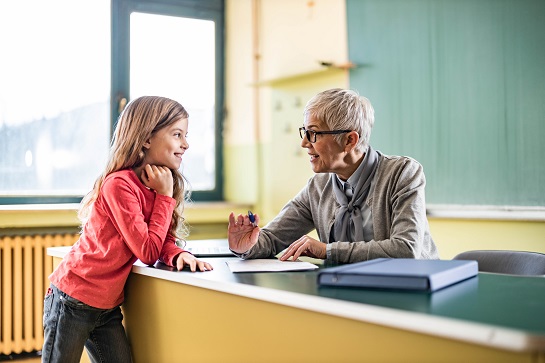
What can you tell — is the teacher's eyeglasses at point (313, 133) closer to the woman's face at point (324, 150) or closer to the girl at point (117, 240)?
the woman's face at point (324, 150)

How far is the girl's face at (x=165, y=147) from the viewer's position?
1.98 m

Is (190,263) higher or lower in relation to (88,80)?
lower

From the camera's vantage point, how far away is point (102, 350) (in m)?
1.88

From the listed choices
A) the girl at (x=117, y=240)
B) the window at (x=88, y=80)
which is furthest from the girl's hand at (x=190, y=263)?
the window at (x=88, y=80)

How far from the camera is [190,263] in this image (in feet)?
5.68

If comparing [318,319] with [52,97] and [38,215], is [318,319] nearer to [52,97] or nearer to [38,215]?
[38,215]

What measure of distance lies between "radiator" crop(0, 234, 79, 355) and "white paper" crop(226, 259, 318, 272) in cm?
229

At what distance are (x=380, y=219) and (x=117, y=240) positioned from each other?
825 mm

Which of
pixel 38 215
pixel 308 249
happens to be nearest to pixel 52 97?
pixel 38 215

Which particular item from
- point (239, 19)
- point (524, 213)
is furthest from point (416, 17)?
point (239, 19)

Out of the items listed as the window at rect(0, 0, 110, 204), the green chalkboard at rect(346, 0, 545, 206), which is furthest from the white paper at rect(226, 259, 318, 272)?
the window at rect(0, 0, 110, 204)

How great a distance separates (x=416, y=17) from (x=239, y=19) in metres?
1.64

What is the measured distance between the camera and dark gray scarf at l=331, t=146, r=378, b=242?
2148mm

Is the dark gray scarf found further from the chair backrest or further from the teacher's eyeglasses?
the chair backrest
